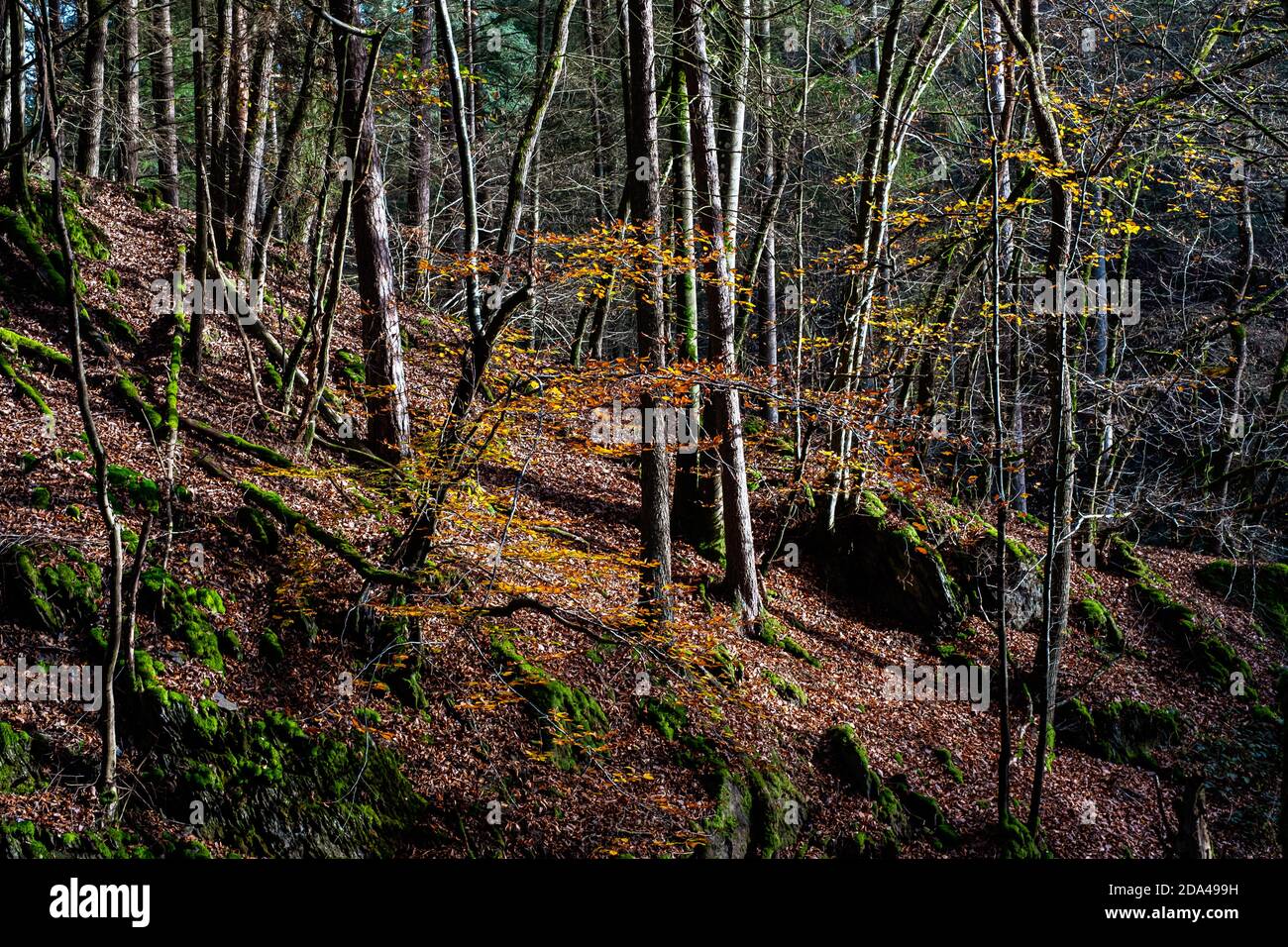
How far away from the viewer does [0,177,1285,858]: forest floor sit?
6.88 metres

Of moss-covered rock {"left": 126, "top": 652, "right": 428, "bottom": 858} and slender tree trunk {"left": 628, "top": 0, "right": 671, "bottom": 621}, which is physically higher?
slender tree trunk {"left": 628, "top": 0, "right": 671, "bottom": 621}

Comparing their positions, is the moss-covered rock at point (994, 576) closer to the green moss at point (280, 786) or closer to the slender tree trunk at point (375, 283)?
the slender tree trunk at point (375, 283)

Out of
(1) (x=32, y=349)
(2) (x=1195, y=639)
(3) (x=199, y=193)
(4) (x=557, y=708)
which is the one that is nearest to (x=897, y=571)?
(2) (x=1195, y=639)

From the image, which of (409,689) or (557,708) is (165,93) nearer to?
(409,689)

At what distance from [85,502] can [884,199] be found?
400 inches

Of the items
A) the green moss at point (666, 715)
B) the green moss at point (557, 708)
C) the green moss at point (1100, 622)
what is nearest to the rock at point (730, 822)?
the green moss at point (666, 715)

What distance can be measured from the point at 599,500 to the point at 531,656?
4068 mm

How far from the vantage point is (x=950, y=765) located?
1009cm

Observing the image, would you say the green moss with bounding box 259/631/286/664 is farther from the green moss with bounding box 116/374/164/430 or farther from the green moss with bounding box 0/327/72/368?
the green moss with bounding box 0/327/72/368

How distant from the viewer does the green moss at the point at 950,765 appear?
32.7 feet

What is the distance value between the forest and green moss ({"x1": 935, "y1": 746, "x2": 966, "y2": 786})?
21cm

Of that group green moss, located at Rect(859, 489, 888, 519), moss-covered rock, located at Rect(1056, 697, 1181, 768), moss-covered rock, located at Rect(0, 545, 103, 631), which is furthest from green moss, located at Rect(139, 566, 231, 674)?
moss-covered rock, located at Rect(1056, 697, 1181, 768)

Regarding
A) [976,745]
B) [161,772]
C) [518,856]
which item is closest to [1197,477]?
[976,745]

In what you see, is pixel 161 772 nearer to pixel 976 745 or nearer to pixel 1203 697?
pixel 976 745
